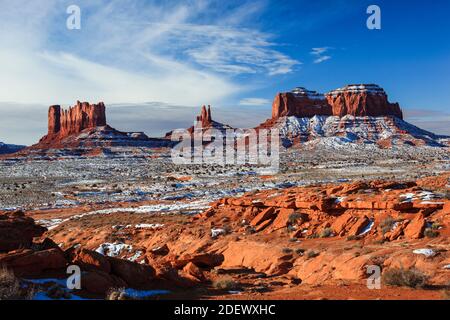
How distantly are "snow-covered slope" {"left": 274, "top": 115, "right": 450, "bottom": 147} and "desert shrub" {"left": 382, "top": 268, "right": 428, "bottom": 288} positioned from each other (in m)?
125

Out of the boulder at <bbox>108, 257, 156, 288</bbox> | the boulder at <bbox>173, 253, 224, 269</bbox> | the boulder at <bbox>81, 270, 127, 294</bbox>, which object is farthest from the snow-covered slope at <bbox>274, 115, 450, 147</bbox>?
the boulder at <bbox>81, 270, 127, 294</bbox>

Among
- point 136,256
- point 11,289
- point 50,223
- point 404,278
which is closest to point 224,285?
point 404,278

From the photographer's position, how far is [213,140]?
6565 inches

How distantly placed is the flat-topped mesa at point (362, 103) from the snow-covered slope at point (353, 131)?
5915 mm

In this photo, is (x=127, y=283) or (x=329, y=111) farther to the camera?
(x=329, y=111)

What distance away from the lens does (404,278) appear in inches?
353

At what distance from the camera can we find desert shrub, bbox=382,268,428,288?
8.87 m

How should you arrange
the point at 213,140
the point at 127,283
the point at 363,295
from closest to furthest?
the point at 363,295 < the point at 127,283 < the point at 213,140

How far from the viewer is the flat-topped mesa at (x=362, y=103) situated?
167 meters

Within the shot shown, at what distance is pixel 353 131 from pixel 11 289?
489 feet

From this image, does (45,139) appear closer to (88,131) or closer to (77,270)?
(88,131)

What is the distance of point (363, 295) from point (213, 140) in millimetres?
159020
